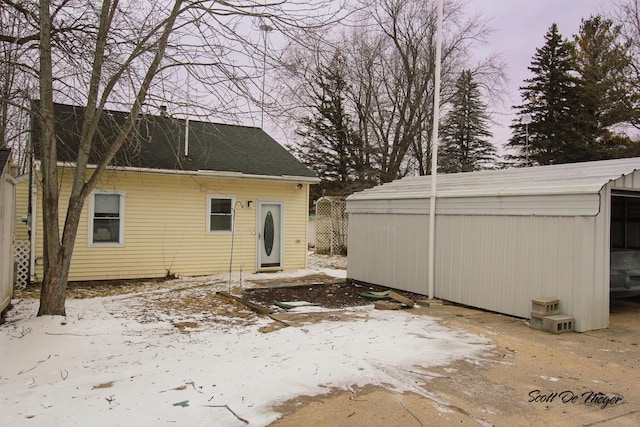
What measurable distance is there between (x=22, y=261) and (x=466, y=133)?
86.5ft

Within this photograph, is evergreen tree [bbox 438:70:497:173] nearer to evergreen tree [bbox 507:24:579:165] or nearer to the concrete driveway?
evergreen tree [bbox 507:24:579:165]

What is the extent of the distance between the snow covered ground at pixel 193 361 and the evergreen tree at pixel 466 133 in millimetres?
18774

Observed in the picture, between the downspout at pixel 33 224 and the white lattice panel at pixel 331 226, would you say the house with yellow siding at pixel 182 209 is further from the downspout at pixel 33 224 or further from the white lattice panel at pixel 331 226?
the white lattice panel at pixel 331 226

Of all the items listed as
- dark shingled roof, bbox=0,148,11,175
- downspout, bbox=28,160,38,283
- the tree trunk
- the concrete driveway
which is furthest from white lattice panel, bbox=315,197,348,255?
the concrete driveway

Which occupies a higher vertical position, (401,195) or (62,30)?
(62,30)

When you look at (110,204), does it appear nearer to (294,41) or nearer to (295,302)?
(295,302)

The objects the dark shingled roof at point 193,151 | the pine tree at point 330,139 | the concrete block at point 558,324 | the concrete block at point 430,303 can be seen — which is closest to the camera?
the concrete block at point 558,324

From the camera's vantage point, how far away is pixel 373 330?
6.36 metres

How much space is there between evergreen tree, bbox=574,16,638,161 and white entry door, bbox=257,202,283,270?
650 inches

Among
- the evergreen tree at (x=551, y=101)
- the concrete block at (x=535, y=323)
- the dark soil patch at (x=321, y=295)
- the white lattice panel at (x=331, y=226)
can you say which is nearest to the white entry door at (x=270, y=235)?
the dark soil patch at (x=321, y=295)

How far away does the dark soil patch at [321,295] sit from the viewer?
28.5 ft

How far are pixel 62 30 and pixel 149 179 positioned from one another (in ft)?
16.7

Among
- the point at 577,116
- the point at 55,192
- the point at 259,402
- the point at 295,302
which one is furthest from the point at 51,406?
the point at 577,116

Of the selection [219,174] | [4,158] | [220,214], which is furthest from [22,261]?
[219,174]
